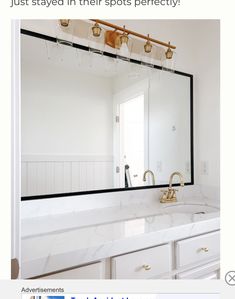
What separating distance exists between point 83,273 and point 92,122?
2.76 feet

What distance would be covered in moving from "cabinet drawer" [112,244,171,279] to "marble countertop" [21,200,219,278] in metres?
0.03

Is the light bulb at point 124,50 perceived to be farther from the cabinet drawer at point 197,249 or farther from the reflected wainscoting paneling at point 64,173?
the cabinet drawer at point 197,249

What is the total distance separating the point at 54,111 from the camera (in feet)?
4.35

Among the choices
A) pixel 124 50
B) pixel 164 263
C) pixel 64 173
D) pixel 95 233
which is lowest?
pixel 164 263

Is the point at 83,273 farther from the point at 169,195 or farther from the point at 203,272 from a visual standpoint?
the point at 169,195

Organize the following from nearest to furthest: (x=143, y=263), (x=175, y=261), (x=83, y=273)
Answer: (x=83, y=273) → (x=143, y=263) → (x=175, y=261)

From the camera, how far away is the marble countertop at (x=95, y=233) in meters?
0.79

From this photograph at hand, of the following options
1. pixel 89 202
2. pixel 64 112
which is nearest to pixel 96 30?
pixel 64 112

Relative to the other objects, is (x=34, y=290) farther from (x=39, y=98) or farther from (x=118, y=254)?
(x=39, y=98)

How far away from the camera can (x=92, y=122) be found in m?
1.45

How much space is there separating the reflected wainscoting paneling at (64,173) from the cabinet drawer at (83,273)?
54 cm

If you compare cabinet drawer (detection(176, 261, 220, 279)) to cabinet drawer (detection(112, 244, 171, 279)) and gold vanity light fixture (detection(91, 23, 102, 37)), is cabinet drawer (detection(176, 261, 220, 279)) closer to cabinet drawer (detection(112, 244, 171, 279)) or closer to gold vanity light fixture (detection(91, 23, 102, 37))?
cabinet drawer (detection(112, 244, 171, 279))

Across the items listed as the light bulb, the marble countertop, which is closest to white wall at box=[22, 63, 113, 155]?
the light bulb

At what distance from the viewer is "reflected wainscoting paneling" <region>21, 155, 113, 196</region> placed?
125cm
